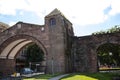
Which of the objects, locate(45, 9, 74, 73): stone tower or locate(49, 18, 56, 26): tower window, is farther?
locate(49, 18, 56, 26): tower window

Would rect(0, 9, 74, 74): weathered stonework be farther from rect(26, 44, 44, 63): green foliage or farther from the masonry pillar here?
rect(26, 44, 44, 63): green foliage

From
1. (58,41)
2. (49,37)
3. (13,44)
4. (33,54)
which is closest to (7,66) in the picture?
(13,44)

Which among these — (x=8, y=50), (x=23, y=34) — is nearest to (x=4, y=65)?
(x=8, y=50)

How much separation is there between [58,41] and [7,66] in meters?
13.7

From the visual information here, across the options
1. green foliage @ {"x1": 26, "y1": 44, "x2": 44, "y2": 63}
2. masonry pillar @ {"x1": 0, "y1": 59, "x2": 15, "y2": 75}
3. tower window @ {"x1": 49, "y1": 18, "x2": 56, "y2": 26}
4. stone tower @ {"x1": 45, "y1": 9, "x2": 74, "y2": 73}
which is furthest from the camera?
green foliage @ {"x1": 26, "y1": 44, "x2": 44, "y2": 63}

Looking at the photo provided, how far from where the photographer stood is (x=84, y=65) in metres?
29.5

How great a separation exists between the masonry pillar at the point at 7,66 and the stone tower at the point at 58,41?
1141 cm

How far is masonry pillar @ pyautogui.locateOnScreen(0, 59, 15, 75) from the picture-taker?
1419 inches

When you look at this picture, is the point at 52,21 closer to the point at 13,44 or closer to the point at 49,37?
the point at 49,37

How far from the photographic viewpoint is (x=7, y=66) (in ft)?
122

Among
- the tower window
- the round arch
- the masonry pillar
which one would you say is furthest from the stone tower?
the masonry pillar

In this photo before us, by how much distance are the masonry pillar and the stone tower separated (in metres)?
11.4

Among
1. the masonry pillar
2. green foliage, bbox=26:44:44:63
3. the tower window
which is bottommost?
the masonry pillar

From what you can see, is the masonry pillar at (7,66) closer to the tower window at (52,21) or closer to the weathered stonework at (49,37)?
the weathered stonework at (49,37)
